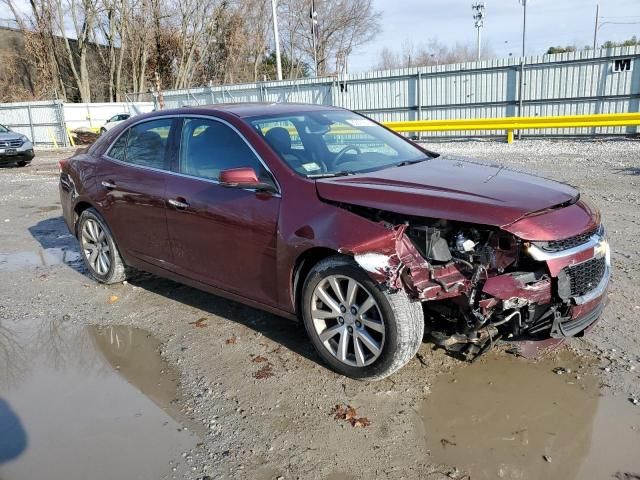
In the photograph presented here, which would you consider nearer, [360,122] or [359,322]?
[359,322]

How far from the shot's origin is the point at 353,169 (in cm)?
399

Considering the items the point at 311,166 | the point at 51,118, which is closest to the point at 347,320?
the point at 311,166

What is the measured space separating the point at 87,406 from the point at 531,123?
580 inches

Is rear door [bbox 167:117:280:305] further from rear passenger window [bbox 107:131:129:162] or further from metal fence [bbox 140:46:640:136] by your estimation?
metal fence [bbox 140:46:640:136]

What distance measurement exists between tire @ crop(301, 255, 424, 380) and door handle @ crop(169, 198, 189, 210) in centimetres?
132

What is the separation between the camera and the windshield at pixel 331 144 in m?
3.96

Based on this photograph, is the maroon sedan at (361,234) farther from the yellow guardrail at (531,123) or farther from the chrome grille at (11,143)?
the chrome grille at (11,143)

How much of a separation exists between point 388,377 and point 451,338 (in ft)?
1.63

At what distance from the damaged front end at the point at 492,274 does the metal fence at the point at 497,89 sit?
14.9 meters

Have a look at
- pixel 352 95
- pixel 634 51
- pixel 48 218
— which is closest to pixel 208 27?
pixel 352 95

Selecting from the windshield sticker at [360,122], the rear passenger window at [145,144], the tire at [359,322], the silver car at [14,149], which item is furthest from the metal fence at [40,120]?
the tire at [359,322]

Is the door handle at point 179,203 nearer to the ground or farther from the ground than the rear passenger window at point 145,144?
nearer to the ground

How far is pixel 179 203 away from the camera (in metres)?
4.37

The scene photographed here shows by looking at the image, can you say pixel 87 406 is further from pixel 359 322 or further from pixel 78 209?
pixel 78 209
